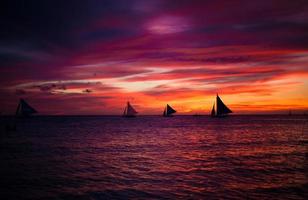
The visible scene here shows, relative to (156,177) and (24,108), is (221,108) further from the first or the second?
(156,177)

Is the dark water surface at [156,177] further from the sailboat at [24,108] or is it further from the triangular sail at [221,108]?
the sailboat at [24,108]

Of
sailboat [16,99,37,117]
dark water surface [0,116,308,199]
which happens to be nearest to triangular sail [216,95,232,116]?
sailboat [16,99,37,117]

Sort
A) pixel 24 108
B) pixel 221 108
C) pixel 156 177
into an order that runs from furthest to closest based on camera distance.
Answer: pixel 24 108, pixel 221 108, pixel 156 177

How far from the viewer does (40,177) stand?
24516 millimetres

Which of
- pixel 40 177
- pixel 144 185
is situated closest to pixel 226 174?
pixel 144 185

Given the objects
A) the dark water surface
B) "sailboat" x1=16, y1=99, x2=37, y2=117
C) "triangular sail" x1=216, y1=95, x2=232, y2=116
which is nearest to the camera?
the dark water surface

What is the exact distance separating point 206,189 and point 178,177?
3991 millimetres

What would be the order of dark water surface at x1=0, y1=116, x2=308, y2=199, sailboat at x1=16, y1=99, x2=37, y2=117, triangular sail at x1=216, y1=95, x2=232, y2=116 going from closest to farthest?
dark water surface at x1=0, y1=116, x2=308, y2=199 → triangular sail at x1=216, y1=95, x2=232, y2=116 → sailboat at x1=16, y1=99, x2=37, y2=117

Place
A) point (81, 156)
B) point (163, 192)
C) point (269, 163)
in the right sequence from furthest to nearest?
1. point (81, 156)
2. point (269, 163)
3. point (163, 192)

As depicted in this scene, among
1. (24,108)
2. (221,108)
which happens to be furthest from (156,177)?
(24,108)

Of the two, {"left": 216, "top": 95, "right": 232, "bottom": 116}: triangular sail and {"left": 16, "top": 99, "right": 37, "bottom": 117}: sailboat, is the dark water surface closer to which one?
{"left": 216, "top": 95, "right": 232, "bottom": 116}: triangular sail

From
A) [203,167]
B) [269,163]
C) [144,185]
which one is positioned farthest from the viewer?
[269,163]

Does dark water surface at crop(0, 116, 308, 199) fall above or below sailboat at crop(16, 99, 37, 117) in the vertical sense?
below

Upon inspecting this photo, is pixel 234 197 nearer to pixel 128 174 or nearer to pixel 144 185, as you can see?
pixel 144 185
